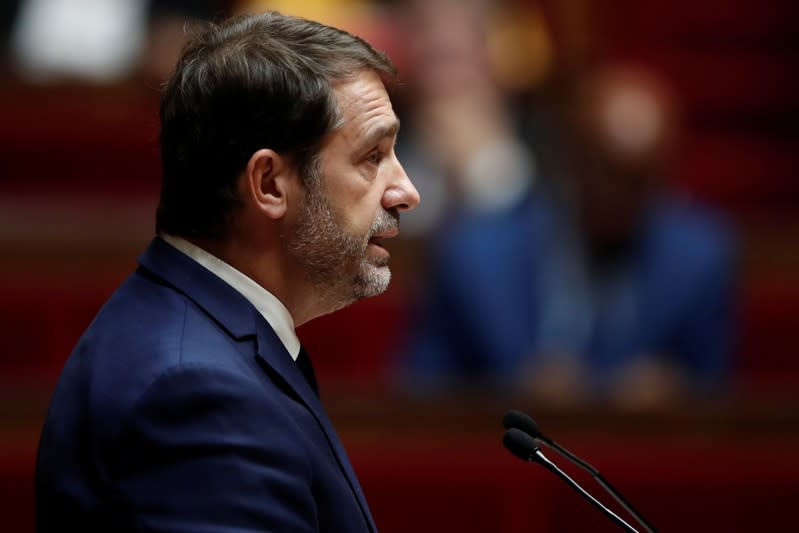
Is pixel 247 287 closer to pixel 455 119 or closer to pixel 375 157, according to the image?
pixel 375 157

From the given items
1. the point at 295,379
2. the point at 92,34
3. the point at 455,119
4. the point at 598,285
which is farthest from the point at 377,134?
the point at 92,34

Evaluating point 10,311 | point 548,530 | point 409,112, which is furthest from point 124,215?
point 548,530

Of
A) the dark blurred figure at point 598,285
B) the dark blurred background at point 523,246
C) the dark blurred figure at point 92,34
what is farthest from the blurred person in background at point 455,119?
the dark blurred figure at point 92,34

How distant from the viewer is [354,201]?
0.63 metres

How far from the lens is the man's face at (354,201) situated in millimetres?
619

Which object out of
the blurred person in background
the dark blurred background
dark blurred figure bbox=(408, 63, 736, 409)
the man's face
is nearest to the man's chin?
the man's face

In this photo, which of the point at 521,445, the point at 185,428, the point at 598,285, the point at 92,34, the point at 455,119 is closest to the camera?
the point at 185,428

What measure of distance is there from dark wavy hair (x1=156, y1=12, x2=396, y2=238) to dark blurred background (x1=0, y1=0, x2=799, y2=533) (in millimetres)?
54

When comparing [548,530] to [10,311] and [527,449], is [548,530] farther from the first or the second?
[10,311]

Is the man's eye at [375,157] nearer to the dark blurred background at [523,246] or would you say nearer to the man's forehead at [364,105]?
the man's forehead at [364,105]

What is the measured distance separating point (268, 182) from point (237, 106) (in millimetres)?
40

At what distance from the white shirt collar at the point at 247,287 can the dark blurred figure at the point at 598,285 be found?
691 millimetres

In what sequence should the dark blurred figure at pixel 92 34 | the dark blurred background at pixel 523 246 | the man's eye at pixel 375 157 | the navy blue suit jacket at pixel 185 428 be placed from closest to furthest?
the navy blue suit jacket at pixel 185 428 < the man's eye at pixel 375 157 < the dark blurred background at pixel 523 246 < the dark blurred figure at pixel 92 34

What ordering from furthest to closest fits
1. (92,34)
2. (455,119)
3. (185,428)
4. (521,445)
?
1. (92,34)
2. (455,119)
3. (521,445)
4. (185,428)
